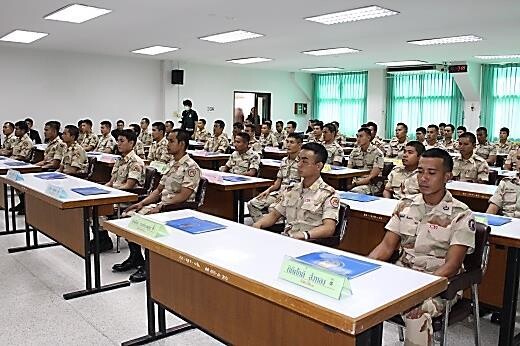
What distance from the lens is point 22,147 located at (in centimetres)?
782

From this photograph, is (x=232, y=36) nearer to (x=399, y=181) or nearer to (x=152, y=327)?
(x=399, y=181)

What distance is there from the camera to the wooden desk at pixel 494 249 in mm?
2564

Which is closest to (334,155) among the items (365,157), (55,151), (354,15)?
(365,157)

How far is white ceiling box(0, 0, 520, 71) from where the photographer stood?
564 cm

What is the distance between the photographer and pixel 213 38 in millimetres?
8305

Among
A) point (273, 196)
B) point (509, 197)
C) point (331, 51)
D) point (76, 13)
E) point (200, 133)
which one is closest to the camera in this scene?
point (509, 197)

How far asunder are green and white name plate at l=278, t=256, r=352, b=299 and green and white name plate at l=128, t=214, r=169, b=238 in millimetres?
882

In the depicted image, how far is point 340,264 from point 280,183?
3213mm

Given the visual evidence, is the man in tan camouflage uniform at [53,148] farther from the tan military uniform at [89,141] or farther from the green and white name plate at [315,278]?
the green and white name plate at [315,278]

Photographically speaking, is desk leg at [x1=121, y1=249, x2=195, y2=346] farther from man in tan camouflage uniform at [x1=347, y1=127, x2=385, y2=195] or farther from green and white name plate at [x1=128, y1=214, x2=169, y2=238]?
man in tan camouflage uniform at [x1=347, y1=127, x2=385, y2=195]

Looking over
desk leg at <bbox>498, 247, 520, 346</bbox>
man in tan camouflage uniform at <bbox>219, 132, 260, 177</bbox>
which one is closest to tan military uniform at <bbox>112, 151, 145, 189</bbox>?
man in tan camouflage uniform at <bbox>219, 132, 260, 177</bbox>

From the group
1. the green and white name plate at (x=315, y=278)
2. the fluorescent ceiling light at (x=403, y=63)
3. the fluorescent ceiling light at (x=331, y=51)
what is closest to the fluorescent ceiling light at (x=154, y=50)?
the fluorescent ceiling light at (x=331, y=51)

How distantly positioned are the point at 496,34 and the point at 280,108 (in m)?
8.19

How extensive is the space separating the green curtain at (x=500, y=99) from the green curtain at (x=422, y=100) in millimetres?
605
